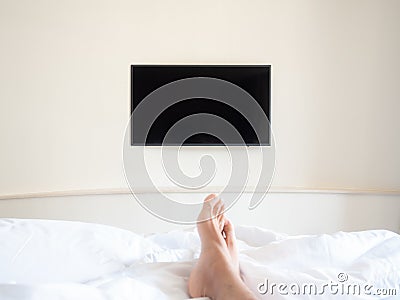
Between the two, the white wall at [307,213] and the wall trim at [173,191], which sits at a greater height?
the wall trim at [173,191]

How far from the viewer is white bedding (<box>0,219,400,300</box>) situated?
40.0 inches

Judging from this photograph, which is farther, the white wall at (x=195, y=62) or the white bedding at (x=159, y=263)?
the white wall at (x=195, y=62)

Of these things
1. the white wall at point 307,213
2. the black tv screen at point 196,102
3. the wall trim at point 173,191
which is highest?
the black tv screen at point 196,102

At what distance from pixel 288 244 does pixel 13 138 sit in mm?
A: 2118

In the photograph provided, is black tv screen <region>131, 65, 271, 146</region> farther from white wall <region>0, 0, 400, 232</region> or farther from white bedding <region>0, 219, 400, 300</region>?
white bedding <region>0, 219, 400, 300</region>

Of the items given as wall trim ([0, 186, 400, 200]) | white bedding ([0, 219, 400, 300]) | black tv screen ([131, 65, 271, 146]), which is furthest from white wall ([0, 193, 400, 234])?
white bedding ([0, 219, 400, 300])

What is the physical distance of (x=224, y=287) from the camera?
1.07m

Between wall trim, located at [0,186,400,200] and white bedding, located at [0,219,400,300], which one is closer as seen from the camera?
white bedding, located at [0,219,400,300]

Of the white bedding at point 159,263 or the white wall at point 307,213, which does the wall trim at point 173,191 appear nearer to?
the white wall at point 307,213

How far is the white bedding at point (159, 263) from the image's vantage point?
1.02 m

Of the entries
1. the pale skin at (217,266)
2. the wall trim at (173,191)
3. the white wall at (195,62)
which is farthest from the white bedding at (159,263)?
the white wall at (195,62)

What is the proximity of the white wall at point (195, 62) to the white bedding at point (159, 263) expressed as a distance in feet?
5.06

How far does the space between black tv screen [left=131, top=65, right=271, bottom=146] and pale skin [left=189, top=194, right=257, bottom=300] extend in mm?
1487

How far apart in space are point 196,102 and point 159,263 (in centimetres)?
175
